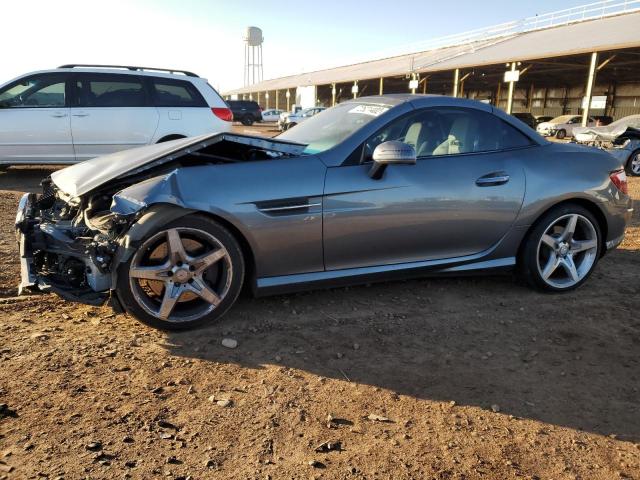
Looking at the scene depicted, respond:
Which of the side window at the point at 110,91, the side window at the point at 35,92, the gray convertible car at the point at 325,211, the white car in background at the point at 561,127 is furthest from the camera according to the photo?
the white car in background at the point at 561,127

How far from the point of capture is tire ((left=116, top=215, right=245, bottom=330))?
9.48 ft

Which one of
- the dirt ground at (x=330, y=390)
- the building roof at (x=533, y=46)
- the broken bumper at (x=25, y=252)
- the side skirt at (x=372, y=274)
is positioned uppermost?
the building roof at (x=533, y=46)

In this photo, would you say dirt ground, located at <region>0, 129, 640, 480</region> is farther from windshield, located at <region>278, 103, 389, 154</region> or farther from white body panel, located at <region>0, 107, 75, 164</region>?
white body panel, located at <region>0, 107, 75, 164</region>

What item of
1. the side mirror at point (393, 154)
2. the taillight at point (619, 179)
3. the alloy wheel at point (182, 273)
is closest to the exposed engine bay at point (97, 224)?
the alloy wheel at point (182, 273)

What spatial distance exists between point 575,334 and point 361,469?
2009 millimetres

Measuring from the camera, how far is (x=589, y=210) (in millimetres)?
3994

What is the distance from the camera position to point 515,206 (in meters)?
3.65

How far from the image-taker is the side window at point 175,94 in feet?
26.4

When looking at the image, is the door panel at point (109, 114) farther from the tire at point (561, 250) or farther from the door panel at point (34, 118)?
the tire at point (561, 250)

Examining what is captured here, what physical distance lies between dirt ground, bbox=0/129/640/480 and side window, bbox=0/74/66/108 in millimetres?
4989

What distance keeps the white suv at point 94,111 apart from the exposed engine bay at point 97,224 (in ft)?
15.4

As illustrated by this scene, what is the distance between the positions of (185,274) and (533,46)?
30.1 meters

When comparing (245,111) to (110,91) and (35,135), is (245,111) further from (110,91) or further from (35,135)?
(35,135)

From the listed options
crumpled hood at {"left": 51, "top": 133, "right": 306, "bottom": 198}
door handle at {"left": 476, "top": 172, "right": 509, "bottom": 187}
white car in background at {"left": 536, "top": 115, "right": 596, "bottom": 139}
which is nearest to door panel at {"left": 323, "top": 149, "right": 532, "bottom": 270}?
door handle at {"left": 476, "top": 172, "right": 509, "bottom": 187}
